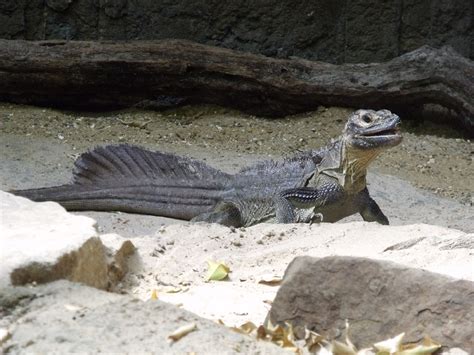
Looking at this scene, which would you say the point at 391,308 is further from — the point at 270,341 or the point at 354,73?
the point at 354,73

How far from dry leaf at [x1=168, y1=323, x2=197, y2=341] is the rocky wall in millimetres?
8546

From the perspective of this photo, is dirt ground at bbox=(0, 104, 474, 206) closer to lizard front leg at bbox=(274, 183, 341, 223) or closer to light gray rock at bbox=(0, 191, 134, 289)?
lizard front leg at bbox=(274, 183, 341, 223)

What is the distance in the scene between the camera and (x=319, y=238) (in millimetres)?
5379

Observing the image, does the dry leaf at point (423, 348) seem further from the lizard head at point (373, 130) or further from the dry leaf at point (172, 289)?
the lizard head at point (373, 130)

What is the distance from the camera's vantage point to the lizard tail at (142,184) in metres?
7.63

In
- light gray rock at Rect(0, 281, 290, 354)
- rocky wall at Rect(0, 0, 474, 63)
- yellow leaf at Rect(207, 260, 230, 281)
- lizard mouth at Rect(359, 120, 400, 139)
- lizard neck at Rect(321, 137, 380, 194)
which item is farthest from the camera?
rocky wall at Rect(0, 0, 474, 63)

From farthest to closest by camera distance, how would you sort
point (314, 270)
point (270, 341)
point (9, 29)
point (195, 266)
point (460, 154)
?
point (9, 29)
point (460, 154)
point (195, 266)
point (314, 270)
point (270, 341)

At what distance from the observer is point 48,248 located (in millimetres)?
3398

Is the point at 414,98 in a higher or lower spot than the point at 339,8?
lower

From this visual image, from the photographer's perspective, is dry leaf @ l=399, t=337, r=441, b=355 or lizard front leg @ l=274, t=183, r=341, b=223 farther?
lizard front leg @ l=274, t=183, r=341, b=223

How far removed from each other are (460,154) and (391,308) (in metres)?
6.51

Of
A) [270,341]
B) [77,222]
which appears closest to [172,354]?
[270,341]

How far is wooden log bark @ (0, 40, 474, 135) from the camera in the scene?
382 inches

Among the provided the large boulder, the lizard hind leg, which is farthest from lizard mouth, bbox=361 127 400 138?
the large boulder
